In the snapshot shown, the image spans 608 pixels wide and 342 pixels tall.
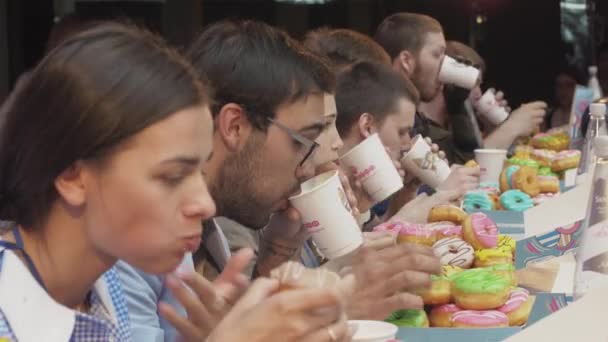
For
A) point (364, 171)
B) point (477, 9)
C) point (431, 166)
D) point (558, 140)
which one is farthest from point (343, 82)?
point (477, 9)

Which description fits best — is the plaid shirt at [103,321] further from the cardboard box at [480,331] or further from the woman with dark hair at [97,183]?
the cardboard box at [480,331]

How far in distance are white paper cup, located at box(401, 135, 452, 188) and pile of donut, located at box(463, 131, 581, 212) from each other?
0.41 feet

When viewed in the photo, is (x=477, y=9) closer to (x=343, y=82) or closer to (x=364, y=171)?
(x=343, y=82)

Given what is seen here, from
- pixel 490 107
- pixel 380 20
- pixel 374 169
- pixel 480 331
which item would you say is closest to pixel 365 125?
pixel 374 169

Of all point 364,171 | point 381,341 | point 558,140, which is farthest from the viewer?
point 558,140

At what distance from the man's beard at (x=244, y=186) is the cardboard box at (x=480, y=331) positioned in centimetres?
48

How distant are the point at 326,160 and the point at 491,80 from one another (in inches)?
269

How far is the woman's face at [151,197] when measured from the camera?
1255 millimetres

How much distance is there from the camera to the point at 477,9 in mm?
8797

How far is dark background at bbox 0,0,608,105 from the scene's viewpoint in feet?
21.3

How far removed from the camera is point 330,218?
80.0 inches

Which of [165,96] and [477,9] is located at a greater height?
[165,96]

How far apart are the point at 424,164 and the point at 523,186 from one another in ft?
1.09

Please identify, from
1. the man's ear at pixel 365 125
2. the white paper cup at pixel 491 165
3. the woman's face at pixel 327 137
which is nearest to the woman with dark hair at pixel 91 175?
the woman's face at pixel 327 137
